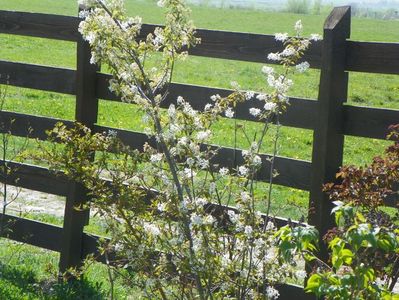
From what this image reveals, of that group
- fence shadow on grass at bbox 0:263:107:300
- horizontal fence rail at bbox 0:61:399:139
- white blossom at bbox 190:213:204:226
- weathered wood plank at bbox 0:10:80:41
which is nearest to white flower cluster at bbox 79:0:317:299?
white blossom at bbox 190:213:204:226

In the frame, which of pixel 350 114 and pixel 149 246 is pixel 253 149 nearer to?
pixel 149 246

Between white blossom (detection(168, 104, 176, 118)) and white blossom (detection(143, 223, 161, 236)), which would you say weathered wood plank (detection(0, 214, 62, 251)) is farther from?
white blossom (detection(168, 104, 176, 118))

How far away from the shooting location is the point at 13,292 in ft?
22.3

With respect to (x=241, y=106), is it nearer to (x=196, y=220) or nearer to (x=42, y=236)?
(x=196, y=220)

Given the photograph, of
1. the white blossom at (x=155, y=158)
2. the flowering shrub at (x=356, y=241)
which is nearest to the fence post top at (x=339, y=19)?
the flowering shrub at (x=356, y=241)

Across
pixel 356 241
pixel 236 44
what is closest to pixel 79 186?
pixel 236 44

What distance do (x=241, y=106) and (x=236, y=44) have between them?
0.43 metres

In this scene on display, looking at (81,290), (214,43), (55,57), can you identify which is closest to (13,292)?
(81,290)

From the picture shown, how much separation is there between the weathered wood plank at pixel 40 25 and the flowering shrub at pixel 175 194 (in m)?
2.27

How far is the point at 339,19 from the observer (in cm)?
571

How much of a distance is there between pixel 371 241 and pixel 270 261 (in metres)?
1.35

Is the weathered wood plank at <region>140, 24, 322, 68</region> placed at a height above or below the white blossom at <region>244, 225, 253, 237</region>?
above

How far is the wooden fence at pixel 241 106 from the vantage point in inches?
226

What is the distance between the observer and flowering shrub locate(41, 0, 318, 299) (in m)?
4.48
